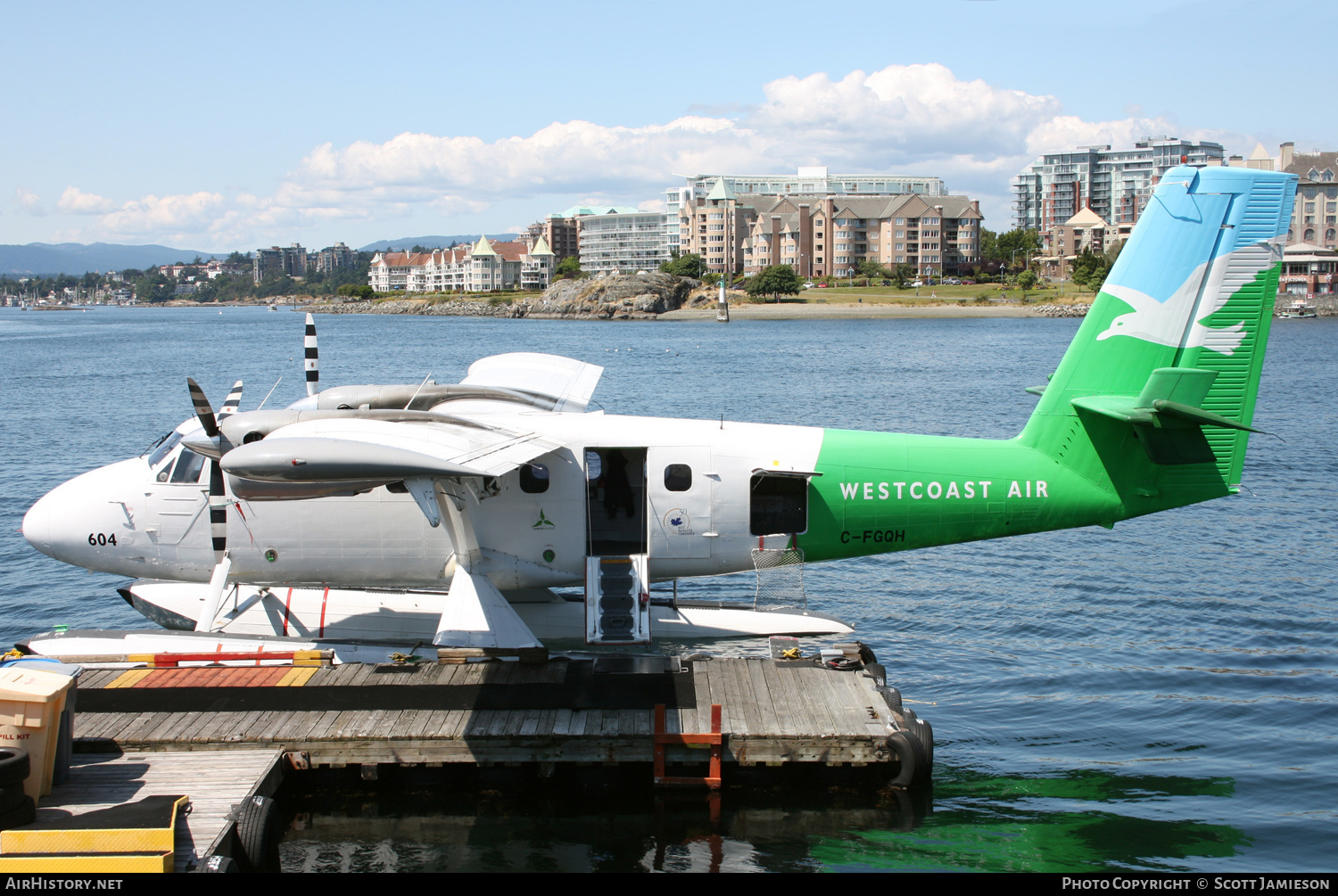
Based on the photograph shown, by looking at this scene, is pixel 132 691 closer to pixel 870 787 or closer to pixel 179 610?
pixel 179 610

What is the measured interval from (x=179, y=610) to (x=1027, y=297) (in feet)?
457

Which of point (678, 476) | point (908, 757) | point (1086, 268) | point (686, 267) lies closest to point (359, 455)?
point (678, 476)

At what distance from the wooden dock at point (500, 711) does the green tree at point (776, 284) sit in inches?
5366

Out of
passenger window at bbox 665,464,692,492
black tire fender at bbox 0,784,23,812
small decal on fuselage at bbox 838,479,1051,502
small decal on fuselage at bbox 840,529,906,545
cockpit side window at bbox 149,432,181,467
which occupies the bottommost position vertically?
black tire fender at bbox 0,784,23,812

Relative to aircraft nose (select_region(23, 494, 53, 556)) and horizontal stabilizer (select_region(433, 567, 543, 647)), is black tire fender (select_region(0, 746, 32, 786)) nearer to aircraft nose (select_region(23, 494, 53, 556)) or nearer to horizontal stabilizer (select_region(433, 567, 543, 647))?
horizontal stabilizer (select_region(433, 567, 543, 647))

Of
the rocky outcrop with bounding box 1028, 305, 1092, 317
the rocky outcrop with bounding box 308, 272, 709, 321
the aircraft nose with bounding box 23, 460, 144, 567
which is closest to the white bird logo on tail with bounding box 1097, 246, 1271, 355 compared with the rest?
the aircraft nose with bounding box 23, 460, 144, 567

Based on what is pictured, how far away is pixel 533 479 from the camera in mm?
14023

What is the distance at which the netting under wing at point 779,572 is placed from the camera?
14.3 meters

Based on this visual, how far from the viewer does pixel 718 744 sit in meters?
11.4

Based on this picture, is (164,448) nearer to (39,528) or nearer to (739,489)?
(39,528)

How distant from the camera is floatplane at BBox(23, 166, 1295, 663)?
13.8m

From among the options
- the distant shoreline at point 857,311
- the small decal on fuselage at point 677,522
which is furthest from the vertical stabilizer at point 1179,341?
the distant shoreline at point 857,311

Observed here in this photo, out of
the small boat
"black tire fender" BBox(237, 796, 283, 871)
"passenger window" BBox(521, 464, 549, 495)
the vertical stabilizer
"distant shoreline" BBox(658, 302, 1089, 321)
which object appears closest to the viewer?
"black tire fender" BBox(237, 796, 283, 871)

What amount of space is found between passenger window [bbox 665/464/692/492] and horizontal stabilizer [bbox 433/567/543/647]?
2.71 m
